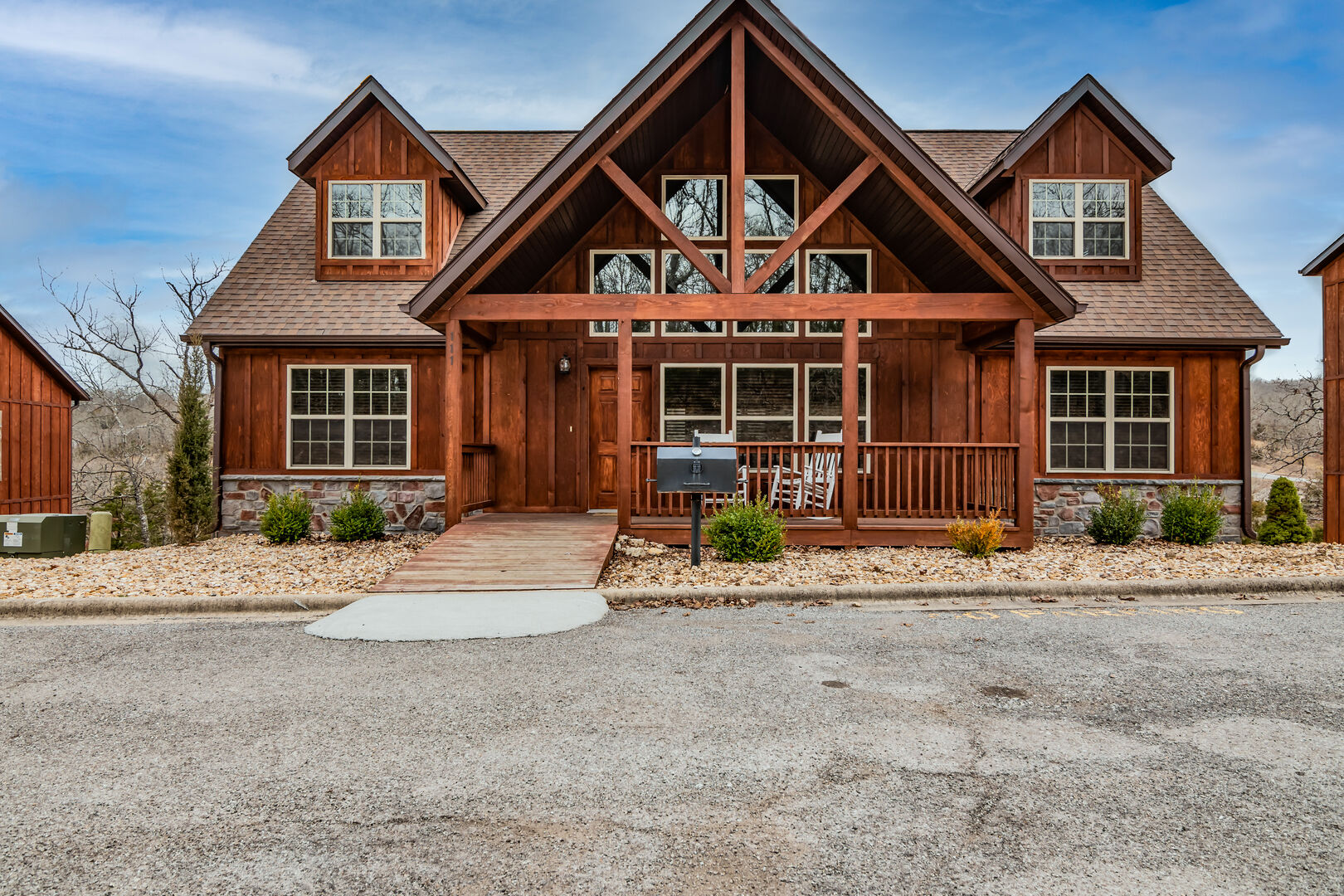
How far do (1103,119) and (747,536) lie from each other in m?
8.18

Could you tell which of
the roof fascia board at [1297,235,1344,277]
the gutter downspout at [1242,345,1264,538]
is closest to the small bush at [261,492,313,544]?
the gutter downspout at [1242,345,1264,538]

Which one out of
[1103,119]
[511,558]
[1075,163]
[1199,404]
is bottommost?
[511,558]

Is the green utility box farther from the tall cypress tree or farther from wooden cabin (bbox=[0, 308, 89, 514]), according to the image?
wooden cabin (bbox=[0, 308, 89, 514])

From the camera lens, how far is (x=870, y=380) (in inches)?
420

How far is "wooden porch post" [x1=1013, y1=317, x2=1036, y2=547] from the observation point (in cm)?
837

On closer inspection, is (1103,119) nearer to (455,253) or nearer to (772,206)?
(772,206)

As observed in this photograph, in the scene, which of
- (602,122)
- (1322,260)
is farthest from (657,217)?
(1322,260)

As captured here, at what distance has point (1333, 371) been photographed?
9992 mm

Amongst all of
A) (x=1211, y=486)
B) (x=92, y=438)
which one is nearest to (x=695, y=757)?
(x=1211, y=486)

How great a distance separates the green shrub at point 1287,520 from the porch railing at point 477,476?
10.1 metres

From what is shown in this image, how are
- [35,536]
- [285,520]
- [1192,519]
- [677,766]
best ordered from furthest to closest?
[285,520], [1192,519], [35,536], [677,766]

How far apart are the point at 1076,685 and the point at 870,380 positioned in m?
7.07

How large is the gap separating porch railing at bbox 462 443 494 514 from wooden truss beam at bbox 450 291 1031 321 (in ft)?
6.64

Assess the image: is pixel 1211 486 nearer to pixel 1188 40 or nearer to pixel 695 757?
pixel 695 757
